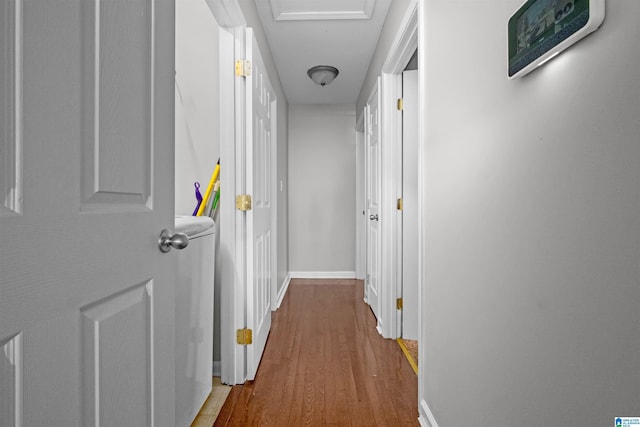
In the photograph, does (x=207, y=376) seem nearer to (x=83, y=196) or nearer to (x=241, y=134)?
(x=241, y=134)

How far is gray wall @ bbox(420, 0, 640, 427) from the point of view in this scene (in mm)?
616

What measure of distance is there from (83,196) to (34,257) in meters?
0.15

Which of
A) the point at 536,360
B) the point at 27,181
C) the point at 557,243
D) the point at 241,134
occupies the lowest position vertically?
the point at 536,360

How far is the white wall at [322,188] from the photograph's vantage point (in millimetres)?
4863

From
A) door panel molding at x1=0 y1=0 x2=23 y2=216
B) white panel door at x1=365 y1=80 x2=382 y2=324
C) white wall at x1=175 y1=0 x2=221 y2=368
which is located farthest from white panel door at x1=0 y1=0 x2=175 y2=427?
white panel door at x1=365 y1=80 x2=382 y2=324

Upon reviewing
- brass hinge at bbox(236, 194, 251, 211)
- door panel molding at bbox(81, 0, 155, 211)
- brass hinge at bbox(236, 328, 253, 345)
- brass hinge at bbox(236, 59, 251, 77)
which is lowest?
brass hinge at bbox(236, 328, 253, 345)

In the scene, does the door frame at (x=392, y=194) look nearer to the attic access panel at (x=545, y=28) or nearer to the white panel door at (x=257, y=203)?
the white panel door at (x=257, y=203)

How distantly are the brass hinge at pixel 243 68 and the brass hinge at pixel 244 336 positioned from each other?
139 cm

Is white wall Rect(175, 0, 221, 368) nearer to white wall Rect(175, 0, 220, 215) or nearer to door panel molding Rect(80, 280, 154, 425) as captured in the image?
white wall Rect(175, 0, 220, 215)

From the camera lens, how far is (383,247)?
2.78m

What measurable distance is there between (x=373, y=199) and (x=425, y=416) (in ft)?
6.62

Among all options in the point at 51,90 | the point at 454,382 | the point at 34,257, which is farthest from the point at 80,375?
the point at 454,382

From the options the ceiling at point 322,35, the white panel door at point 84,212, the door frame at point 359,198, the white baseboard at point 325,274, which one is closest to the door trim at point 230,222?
the ceiling at point 322,35

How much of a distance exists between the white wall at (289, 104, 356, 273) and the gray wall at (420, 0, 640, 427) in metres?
3.41
